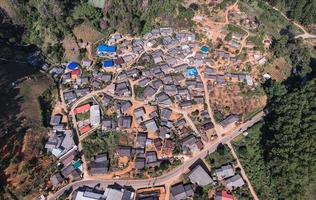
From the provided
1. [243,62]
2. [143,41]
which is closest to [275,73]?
[243,62]

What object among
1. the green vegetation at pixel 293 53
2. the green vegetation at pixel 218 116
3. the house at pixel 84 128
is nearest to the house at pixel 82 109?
the house at pixel 84 128

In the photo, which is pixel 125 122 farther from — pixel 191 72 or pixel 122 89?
pixel 191 72

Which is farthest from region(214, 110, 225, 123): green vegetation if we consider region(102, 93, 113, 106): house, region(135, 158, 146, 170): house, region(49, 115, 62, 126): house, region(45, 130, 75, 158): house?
region(49, 115, 62, 126): house

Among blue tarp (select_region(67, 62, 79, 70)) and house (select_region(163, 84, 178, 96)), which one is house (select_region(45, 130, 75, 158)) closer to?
blue tarp (select_region(67, 62, 79, 70))

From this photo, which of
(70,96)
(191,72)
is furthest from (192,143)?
(70,96)

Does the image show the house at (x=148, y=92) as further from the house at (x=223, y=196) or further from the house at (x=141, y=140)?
the house at (x=223, y=196)

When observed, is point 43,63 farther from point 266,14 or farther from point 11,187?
point 266,14
